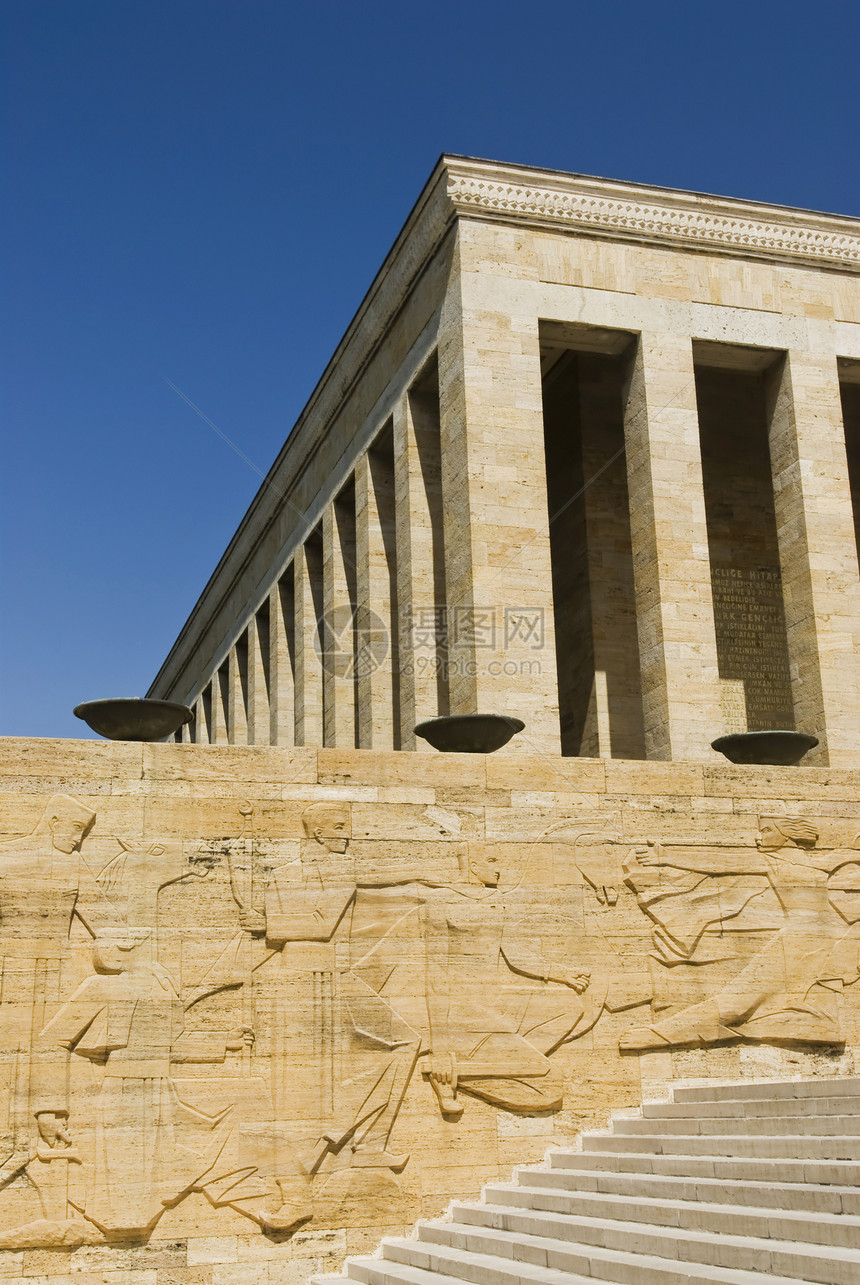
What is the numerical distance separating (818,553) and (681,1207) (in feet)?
38.5

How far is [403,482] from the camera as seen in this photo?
20125mm

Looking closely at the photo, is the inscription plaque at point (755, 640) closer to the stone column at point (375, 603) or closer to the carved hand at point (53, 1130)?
the stone column at point (375, 603)

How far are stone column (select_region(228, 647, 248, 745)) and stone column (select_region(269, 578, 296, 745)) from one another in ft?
11.9

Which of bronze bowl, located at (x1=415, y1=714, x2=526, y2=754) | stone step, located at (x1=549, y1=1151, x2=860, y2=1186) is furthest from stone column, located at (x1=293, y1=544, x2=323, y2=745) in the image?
stone step, located at (x1=549, y1=1151, x2=860, y2=1186)

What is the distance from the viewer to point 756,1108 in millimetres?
10195

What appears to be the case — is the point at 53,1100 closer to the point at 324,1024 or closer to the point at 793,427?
the point at 324,1024

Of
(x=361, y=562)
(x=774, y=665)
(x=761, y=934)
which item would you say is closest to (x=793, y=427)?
(x=774, y=665)

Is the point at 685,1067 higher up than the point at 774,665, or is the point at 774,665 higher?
the point at 774,665

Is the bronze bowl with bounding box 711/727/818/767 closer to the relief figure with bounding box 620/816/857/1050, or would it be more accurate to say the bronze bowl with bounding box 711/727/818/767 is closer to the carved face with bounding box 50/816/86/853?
the relief figure with bounding box 620/816/857/1050

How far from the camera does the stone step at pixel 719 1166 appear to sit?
7.92 metres

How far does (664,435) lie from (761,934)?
8.22 metres

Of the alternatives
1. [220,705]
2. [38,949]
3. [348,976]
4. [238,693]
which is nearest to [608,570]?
[348,976]

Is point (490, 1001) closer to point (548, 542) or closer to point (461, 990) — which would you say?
point (461, 990)

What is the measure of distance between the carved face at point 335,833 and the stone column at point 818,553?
8.17 metres
